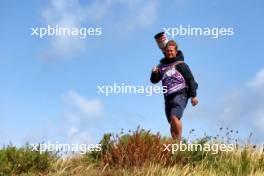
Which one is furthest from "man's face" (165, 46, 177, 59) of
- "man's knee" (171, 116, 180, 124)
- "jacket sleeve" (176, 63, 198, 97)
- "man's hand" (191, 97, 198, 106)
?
"man's knee" (171, 116, 180, 124)

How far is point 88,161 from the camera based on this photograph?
12484 mm

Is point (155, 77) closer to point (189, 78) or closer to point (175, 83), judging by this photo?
point (175, 83)

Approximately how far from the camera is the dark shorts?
13280 millimetres

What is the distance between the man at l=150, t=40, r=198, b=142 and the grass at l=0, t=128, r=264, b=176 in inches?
32.5

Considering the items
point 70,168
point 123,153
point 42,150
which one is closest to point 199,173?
point 123,153

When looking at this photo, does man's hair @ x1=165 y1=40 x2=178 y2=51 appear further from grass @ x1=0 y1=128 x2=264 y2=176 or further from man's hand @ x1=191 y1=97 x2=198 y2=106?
grass @ x1=0 y1=128 x2=264 y2=176

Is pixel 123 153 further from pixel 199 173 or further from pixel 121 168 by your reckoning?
pixel 199 173

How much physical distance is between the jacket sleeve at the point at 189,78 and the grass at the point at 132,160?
1474mm

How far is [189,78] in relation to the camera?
13.6 m

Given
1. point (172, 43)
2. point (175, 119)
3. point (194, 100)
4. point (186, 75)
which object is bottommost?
point (175, 119)

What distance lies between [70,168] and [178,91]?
119 inches

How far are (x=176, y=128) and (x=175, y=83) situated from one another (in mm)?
1013

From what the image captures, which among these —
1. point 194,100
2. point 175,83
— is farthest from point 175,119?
point 175,83

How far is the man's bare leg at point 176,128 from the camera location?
13180 millimetres
